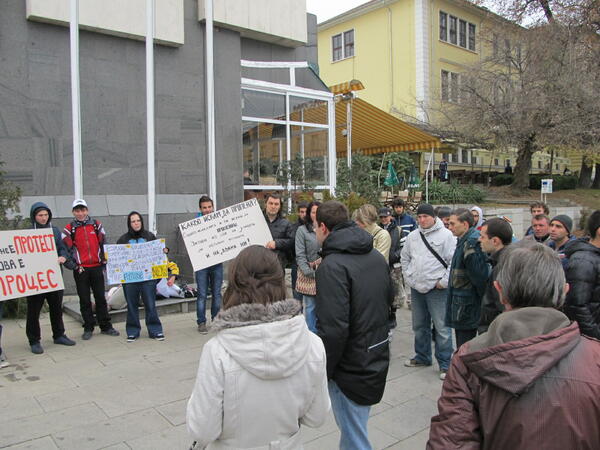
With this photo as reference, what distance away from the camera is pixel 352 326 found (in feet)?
9.26

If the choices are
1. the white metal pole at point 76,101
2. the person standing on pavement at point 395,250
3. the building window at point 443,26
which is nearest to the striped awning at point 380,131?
the person standing on pavement at point 395,250

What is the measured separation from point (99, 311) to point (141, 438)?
3.37m

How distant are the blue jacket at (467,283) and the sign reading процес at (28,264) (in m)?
4.69

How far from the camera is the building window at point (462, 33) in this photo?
3316 centimetres

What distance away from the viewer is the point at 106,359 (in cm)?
572

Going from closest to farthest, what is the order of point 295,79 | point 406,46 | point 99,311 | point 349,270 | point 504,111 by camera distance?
point 349,270 < point 99,311 < point 295,79 < point 504,111 < point 406,46

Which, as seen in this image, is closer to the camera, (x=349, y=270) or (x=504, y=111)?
(x=349, y=270)

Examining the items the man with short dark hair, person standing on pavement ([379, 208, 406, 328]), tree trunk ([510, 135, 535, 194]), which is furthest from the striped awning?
the man with short dark hair

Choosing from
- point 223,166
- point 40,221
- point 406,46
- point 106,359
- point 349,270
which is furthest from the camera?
point 406,46

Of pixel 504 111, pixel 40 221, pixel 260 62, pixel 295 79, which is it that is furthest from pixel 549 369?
pixel 504 111

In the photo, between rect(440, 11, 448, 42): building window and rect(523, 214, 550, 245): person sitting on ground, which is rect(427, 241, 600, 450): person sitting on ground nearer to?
rect(523, 214, 550, 245): person sitting on ground

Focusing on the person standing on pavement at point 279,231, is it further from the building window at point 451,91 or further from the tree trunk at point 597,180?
the tree trunk at point 597,180

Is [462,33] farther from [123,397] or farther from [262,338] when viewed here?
[262,338]

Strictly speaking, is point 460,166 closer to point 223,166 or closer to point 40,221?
point 223,166
